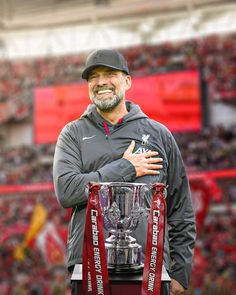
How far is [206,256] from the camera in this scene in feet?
26.7

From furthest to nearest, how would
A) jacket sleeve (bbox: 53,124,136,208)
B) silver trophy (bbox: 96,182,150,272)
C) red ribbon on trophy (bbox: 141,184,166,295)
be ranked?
jacket sleeve (bbox: 53,124,136,208), silver trophy (bbox: 96,182,150,272), red ribbon on trophy (bbox: 141,184,166,295)

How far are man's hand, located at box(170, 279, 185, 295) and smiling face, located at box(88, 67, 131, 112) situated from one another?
0.48 metres

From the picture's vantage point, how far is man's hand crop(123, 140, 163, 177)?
4.79 feet

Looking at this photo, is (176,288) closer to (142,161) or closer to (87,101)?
(142,161)

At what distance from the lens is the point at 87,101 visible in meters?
9.13

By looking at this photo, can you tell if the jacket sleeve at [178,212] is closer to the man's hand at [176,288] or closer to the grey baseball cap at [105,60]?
the man's hand at [176,288]

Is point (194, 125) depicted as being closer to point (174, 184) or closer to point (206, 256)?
point (206, 256)

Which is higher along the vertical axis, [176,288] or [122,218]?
[122,218]

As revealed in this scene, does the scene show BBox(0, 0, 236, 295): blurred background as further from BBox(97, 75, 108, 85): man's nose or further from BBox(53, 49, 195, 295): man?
BBox(97, 75, 108, 85): man's nose

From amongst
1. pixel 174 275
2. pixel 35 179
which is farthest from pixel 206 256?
pixel 174 275

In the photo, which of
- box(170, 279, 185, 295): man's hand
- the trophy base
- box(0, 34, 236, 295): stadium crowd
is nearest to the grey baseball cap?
the trophy base

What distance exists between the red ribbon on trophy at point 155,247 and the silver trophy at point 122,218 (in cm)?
6

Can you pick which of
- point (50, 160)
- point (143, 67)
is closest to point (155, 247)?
point (143, 67)

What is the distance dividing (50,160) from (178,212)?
833 cm
